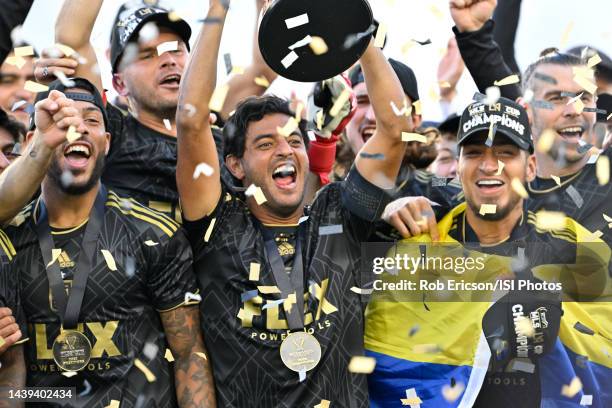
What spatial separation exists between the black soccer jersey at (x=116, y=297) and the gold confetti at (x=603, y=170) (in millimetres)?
2307

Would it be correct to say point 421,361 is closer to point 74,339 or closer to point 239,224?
point 239,224

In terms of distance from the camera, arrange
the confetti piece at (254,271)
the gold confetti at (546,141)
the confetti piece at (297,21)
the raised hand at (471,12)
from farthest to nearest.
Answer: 1. the gold confetti at (546,141)
2. the raised hand at (471,12)
3. the confetti piece at (254,271)
4. the confetti piece at (297,21)

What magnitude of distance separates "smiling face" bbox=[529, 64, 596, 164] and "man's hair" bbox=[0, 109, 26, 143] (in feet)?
9.88

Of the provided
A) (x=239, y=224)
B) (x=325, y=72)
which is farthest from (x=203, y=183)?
(x=325, y=72)

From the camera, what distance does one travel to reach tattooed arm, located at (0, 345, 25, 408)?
505 cm

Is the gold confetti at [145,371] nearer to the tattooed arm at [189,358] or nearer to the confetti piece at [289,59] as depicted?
the tattooed arm at [189,358]

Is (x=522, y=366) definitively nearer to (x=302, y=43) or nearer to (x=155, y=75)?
(x=302, y=43)

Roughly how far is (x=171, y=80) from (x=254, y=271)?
1.40 meters

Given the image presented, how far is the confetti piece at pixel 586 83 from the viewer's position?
20.9 ft

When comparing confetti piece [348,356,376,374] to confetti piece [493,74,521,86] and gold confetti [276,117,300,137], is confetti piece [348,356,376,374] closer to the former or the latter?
gold confetti [276,117,300,137]

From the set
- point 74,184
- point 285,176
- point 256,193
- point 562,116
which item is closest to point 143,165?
point 74,184

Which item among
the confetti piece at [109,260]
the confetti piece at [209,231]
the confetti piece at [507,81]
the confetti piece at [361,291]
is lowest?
the confetti piece at [361,291]

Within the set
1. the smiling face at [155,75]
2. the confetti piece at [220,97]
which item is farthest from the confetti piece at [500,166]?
the smiling face at [155,75]

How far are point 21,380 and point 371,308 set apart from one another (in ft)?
5.70
